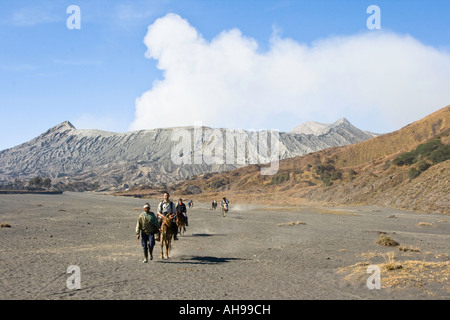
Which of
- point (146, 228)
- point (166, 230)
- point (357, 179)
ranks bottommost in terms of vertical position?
point (166, 230)

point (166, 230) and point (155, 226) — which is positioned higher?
point (155, 226)

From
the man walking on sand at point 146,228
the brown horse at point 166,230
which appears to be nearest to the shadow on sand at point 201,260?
the brown horse at point 166,230

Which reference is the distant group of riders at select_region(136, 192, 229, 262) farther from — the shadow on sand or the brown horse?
the shadow on sand

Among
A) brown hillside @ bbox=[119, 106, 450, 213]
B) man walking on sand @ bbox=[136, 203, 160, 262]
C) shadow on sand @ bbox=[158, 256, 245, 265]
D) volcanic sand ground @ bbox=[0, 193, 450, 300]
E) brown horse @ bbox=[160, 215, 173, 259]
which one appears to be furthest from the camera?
brown hillside @ bbox=[119, 106, 450, 213]

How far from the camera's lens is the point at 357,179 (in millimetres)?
74188

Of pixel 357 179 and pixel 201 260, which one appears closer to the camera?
pixel 201 260

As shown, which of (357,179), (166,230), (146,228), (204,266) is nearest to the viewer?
(204,266)

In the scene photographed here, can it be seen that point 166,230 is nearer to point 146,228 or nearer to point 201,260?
point 146,228

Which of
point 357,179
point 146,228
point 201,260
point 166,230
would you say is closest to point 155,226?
point 146,228

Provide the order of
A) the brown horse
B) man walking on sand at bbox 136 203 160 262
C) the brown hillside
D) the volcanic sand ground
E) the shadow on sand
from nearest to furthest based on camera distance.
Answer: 1. the volcanic sand ground
2. man walking on sand at bbox 136 203 160 262
3. the shadow on sand
4. the brown horse
5. the brown hillside

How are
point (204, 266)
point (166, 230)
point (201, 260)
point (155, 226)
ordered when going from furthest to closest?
point (166, 230) < point (201, 260) < point (155, 226) < point (204, 266)

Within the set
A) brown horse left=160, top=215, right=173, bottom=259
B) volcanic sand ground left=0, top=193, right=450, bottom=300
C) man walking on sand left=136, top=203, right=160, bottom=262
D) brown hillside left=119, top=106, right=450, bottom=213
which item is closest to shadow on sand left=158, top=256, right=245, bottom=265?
volcanic sand ground left=0, top=193, right=450, bottom=300

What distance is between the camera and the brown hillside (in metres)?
51.5
